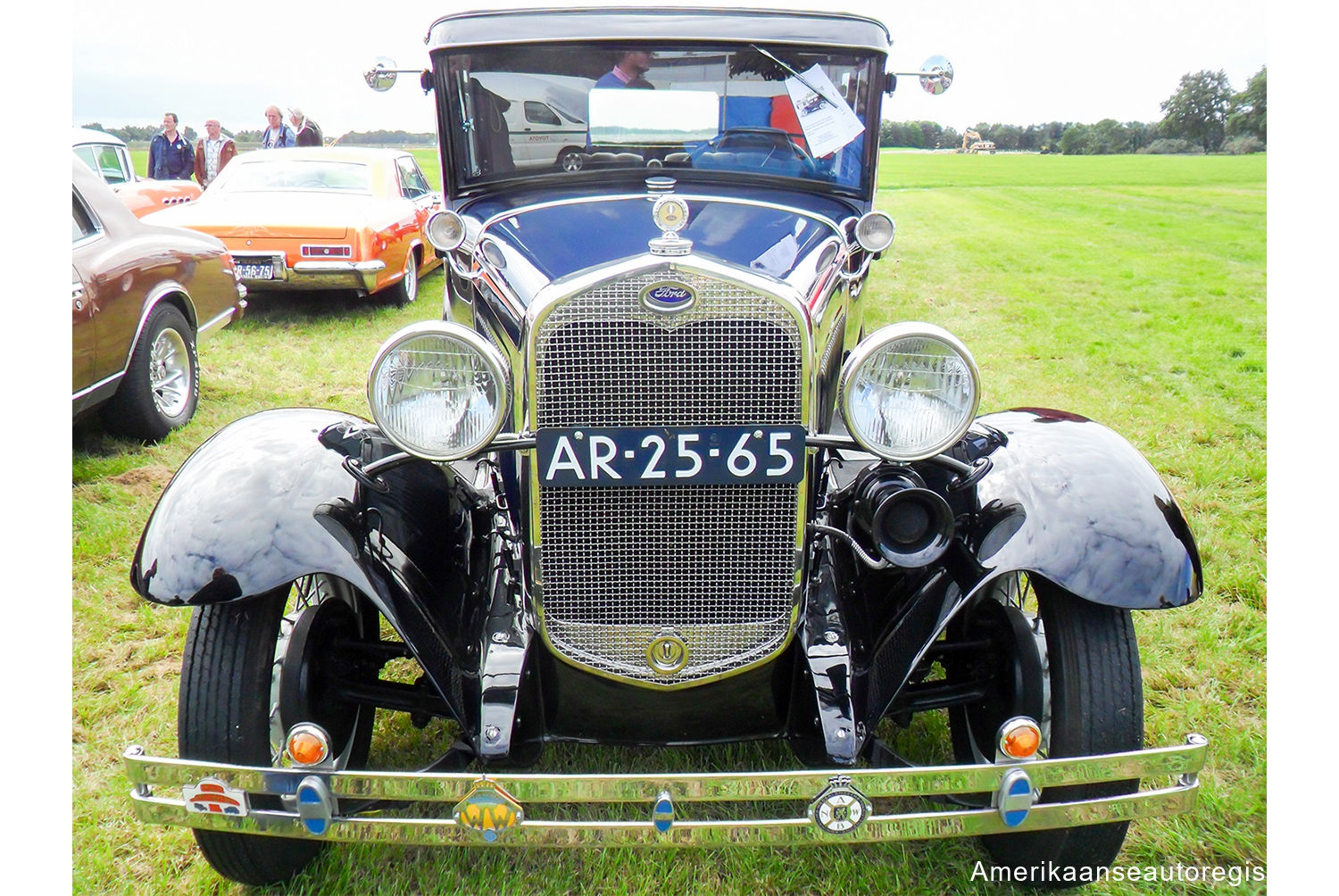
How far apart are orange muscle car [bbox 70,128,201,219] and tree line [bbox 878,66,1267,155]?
639 inches

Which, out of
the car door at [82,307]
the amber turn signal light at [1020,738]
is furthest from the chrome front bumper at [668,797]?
the car door at [82,307]

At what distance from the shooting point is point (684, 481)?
1999 millimetres

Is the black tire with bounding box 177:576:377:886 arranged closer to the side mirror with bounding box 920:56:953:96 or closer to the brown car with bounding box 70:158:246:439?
the side mirror with bounding box 920:56:953:96

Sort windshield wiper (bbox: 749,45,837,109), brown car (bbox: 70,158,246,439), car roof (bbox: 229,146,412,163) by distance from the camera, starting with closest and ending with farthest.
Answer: windshield wiper (bbox: 749,45,837,109)
brown car (bbox: 70,158,246,439)
car roof (bbox: 229,146,412,163)

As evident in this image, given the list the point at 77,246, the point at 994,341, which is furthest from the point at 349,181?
the point at 994,341

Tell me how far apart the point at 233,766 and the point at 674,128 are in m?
2.26

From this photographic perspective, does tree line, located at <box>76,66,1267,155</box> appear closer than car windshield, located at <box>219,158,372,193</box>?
No

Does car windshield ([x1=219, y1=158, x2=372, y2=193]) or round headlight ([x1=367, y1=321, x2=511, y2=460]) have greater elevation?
car windshield ([x1=219, y1=158, x2=372, y2=193])

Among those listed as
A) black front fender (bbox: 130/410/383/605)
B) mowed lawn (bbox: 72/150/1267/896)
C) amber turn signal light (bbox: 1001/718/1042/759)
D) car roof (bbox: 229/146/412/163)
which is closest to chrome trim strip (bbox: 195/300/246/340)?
mowed lawn (bbox: 72/150/1267/896)

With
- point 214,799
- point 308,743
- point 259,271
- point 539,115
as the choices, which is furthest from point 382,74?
point 259,271

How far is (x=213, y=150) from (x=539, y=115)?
10.9 metres

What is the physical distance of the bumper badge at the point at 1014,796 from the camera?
185 centimetres

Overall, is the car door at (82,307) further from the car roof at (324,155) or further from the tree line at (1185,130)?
the tree line at (1185,130)

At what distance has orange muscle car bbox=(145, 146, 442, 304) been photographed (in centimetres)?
750
